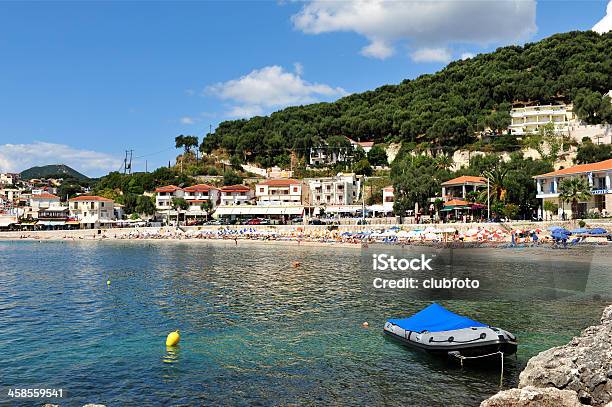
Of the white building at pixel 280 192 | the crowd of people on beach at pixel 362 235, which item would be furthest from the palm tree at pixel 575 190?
the white building at pixel 280 192

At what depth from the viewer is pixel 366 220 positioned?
60.3m

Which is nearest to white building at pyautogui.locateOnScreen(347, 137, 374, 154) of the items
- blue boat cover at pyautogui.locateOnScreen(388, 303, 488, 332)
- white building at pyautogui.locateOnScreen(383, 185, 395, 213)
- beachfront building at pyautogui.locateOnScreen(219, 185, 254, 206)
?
white building at pyautogui.locateOnScreen(383, 185, 395, 213)

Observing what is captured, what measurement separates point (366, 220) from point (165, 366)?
4876cm

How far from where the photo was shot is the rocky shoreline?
27.1ft

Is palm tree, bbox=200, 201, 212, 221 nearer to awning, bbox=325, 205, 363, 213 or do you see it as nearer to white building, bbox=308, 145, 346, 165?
awning, bbox=325, 205, 363, 213

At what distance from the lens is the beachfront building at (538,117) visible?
88.4m

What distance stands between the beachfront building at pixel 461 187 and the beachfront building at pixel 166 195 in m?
42.7

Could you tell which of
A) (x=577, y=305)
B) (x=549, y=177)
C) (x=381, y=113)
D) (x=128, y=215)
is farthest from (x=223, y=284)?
(x=381, y=113)

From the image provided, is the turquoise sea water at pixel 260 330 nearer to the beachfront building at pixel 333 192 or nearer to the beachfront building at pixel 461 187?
the beachfront building at pixel 461 187

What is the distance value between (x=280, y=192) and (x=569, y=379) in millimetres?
69972

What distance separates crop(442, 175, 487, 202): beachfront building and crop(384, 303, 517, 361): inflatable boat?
152 feet

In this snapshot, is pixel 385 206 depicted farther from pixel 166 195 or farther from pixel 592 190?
pixel 166 195

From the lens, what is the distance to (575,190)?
46.8 meters

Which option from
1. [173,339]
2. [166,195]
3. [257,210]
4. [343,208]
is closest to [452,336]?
[173,339]
